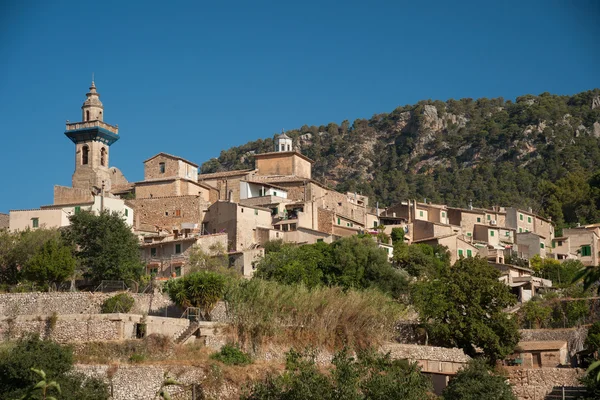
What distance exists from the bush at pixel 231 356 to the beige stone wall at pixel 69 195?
31.9 m

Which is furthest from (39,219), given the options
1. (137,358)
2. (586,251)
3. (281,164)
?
(586,251)

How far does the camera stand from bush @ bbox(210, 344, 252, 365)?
122 feet

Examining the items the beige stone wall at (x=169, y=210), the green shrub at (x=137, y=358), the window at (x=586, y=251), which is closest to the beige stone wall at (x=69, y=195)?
the beige stone wall at (x=169, y=210)

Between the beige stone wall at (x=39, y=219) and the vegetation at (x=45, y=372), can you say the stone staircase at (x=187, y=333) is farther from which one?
the beige stone wall at (x=39, y=219)

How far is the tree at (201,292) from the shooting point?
136 ft

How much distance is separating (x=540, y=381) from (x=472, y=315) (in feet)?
13.7

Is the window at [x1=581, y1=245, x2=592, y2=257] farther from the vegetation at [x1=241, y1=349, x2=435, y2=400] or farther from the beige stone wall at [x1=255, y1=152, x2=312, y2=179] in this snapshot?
the vegetation at [x1=241, y1=349, x2=435, y2=400]

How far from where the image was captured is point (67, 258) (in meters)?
46.2

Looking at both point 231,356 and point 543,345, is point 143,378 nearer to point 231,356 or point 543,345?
point 231,356

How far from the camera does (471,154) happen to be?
12331 cm

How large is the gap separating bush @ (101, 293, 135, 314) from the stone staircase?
10.6 ft

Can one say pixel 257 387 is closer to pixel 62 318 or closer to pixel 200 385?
pixel 200 385

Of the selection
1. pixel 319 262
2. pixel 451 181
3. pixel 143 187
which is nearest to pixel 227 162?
pixel 451 181

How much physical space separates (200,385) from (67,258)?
44.0 ft
